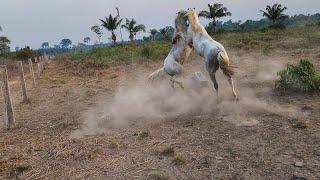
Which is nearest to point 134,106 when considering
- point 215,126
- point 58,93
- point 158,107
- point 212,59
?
point 158,107

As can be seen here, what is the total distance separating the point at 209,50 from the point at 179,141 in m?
2.98

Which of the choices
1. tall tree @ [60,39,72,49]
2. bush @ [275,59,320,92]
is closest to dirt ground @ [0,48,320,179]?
bush @ [275,59,320,92]

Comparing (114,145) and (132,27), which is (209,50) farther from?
(132,27)

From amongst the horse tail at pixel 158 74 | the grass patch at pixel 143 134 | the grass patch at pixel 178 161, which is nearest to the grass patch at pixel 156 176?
the grass patch at pixel 178 161

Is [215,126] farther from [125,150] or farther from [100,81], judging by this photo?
[100,81]

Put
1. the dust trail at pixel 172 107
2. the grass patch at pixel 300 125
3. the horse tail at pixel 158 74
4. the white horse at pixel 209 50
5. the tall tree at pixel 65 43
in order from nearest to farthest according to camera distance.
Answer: the grass patch at pixel 300 125, the dust trail at pixel 172 107, the white horse at pixel 209 50, the horse tail at pixel 158 74, the tall tree at pixel 65 43

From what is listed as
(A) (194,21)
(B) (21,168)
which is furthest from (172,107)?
(B) (21,168)

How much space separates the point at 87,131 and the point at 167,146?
2352mm

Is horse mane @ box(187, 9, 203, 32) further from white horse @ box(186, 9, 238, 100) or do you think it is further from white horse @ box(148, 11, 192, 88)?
white horse @ box(148, 11, 192, 88)

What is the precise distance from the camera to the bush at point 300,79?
1051cm

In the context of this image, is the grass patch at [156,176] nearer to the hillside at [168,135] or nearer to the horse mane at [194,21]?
the hillside at [168,135]

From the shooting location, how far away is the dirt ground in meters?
6.57

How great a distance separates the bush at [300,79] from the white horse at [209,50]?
61.2 inches

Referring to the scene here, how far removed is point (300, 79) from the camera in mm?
10766
